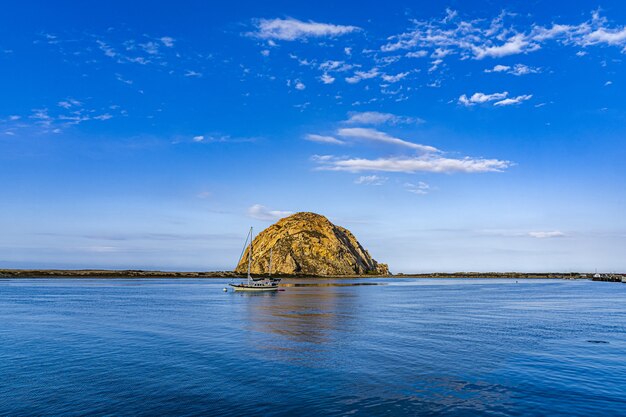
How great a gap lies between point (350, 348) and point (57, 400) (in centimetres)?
2316

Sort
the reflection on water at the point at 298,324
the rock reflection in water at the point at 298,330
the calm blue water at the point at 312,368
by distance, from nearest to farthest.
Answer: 1. the calm blue water at the point at 312,368
2. the rock reflection in water at the point at 298,330
3. the reflection on water at the point at 298,324

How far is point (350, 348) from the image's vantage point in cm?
3903

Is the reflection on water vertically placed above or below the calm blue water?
above

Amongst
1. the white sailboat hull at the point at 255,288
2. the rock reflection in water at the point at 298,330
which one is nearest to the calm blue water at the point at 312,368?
the rock reflection in water at the point at 298,330

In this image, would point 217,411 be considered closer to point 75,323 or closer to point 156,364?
point 156,364

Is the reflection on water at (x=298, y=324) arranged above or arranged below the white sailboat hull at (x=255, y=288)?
below

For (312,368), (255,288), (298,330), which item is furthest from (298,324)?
(255,288)

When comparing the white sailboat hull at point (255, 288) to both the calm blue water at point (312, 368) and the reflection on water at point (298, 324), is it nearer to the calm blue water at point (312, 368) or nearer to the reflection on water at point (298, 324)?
the reflection on water at point (298, 324)

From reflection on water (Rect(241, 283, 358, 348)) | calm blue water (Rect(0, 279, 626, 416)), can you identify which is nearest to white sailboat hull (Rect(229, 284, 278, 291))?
reflection on water (Rect(241, 283, 358, 348))

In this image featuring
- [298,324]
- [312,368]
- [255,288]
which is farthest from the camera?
[255,288]

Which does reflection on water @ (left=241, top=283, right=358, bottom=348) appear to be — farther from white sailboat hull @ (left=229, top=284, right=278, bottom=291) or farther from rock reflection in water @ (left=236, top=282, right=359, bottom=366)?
white sailboat hull @ (left=229, top=284, right=278, bottom=291)

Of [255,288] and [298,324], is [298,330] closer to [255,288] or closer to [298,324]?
[298,324]

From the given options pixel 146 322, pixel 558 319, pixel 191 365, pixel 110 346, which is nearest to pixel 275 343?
pixel 191 365

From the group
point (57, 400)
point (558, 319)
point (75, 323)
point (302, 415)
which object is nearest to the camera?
point (302, 415)
